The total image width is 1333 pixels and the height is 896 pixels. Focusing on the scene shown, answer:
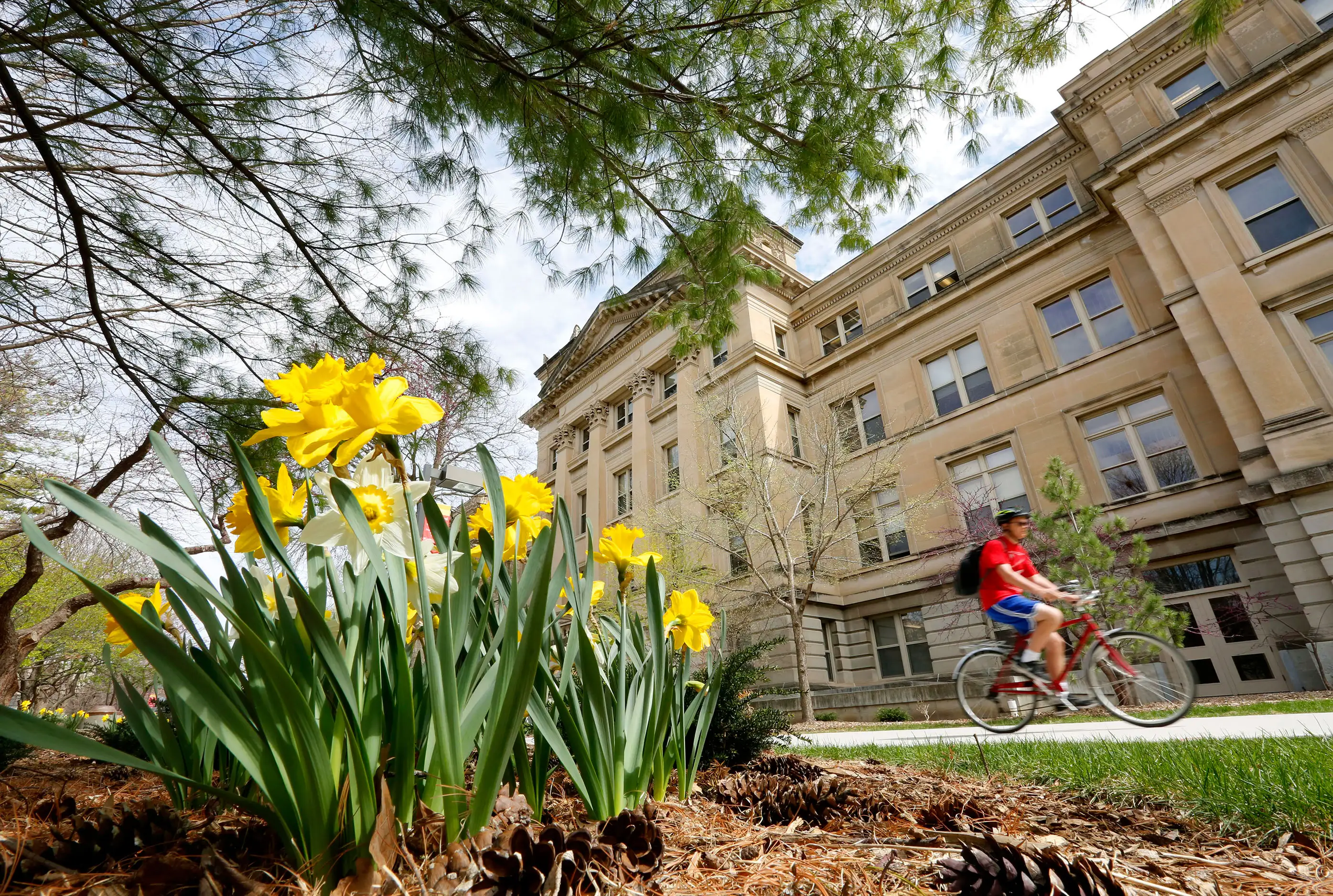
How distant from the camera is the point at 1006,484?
13.6 m

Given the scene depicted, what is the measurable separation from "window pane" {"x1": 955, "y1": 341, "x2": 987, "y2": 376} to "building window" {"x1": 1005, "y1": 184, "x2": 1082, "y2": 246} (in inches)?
106

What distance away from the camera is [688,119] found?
3.72m

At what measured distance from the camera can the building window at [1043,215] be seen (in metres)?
14.5

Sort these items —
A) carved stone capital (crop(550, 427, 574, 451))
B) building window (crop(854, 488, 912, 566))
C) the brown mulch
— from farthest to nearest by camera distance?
carved stone capital (crop(550, 427, 574, 451))
building window (crop(854, 488, 912, 566))
the brown mulch

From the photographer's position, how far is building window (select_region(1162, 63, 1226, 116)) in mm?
12031

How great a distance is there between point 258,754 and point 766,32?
13.8 feet

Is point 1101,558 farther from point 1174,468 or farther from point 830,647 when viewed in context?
point 830,647

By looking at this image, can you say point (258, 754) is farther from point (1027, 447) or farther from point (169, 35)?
point (1027, 447)

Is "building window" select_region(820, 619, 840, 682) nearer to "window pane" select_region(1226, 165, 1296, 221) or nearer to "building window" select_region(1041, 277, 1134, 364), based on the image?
"building window" select_region(1041, 277, 1134, 364)

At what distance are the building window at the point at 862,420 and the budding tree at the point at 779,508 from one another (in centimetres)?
4

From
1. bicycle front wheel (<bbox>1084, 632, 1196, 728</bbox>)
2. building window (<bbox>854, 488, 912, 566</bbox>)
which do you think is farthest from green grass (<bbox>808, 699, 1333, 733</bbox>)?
building window (<bbox>854, 488, 912, 566</bbox>)

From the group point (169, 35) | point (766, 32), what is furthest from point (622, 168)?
point (169, 35)

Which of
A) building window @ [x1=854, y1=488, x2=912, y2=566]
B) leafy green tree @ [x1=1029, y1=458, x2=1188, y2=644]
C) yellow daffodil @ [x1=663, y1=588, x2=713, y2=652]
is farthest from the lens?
building window @ [x1=854, y1=488, x2=912, y2=566]

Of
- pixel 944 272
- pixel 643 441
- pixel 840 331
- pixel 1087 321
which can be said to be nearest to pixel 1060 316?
pixel 1087 321
